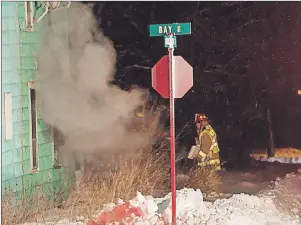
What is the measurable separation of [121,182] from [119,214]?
0.57m

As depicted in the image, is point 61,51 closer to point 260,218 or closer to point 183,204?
point 183,204

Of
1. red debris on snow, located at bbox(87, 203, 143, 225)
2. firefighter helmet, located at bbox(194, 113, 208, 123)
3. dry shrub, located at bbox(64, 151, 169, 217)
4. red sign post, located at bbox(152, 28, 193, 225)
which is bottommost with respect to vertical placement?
red debris on snow, located at bbox(87, 203, 143, 225)

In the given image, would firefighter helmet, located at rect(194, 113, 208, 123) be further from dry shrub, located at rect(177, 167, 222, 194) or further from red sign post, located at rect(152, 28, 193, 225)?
red sign post, located at rect(152, 28, 193, 225)

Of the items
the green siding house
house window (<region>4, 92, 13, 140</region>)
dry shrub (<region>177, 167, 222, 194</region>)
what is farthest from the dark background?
house window (<region>4, 92, 13, 140</region>)

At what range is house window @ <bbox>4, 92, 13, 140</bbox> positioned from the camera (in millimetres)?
8133

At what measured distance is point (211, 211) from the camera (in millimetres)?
8258

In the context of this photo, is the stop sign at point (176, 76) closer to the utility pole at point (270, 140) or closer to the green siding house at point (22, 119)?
the utility pole at point (270, 140)

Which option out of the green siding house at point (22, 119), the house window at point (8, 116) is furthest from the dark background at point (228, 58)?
the house window at point (8, 116)

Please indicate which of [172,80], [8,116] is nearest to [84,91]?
[8,116]

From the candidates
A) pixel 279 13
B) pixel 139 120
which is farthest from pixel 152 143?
pixel 279 13

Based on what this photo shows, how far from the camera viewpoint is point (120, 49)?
28.4 feet

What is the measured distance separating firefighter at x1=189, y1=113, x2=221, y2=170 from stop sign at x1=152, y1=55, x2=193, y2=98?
1080 mm

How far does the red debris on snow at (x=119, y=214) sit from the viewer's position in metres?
7.97

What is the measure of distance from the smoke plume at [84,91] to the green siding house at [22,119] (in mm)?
157
